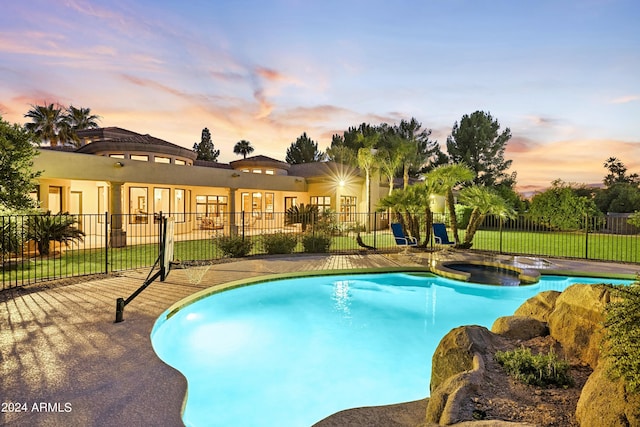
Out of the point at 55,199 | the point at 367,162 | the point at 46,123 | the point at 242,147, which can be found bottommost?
the point at 55,199

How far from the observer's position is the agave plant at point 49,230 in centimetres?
1128

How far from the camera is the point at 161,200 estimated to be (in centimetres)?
1991

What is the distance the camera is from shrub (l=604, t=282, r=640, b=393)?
2.37 m

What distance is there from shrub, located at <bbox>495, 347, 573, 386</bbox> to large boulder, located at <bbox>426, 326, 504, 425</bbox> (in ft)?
0.99

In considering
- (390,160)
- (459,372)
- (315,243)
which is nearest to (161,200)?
(315,243)

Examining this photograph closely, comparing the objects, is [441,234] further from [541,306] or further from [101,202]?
[101,202]

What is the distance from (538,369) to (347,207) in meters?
21.3

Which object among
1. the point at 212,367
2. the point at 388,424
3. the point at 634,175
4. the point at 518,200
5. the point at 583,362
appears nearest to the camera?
the point at 388,424

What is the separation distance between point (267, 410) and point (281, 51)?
1337 cm

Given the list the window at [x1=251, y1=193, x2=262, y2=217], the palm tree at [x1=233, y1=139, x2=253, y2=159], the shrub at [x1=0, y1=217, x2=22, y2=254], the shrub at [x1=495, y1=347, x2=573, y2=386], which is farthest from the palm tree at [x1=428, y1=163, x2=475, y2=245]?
the palm tree at [x1=233, y1=139, x2=253, y2=159]

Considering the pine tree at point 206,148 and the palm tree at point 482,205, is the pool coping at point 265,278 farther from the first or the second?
the pine tree at point 206,148

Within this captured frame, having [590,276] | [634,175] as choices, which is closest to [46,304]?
[590,276]

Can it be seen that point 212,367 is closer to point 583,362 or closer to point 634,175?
point 583,362

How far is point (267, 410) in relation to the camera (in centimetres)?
462
